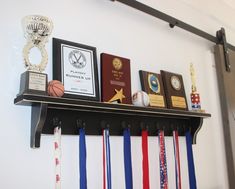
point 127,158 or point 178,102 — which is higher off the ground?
point 178,102

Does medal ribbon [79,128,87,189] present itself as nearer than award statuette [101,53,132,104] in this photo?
Yes

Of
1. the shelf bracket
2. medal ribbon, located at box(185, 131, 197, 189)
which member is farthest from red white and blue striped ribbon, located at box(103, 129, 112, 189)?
medal ribbon, located at box(185, 131, 197, 189)

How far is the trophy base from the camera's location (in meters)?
0.92

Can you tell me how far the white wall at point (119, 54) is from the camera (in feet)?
3.24

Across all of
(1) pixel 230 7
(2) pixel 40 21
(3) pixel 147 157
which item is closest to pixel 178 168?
(3) pixel 147 157

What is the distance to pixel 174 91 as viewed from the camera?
5.08 ft

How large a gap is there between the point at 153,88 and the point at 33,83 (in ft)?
2.27

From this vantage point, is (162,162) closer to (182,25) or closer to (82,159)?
(82,159)

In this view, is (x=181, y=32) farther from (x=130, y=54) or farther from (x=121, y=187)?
(x=121, y=187)

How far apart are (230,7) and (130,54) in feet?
4.49

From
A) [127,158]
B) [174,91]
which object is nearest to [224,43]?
[174,91]

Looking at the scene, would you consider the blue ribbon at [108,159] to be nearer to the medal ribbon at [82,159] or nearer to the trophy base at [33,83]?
the medal ribbon at [82,159]

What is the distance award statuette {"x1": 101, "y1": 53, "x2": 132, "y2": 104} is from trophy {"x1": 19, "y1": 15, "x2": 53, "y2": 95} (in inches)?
12.3

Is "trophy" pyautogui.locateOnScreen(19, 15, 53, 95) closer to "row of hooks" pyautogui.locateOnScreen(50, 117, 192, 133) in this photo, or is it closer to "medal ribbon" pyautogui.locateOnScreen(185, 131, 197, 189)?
"row of hooks" pyautogui.locateOnScreen(50, 117, 192, 133)
